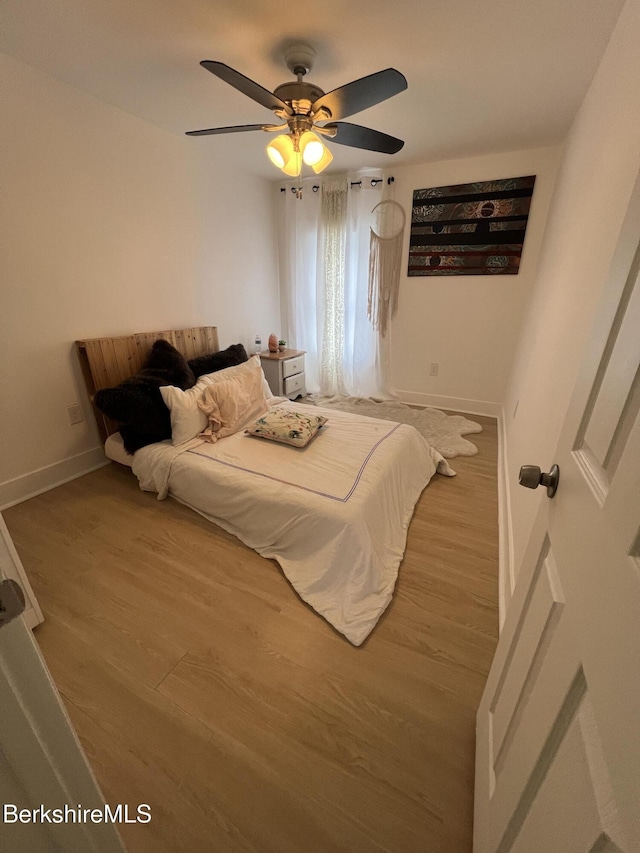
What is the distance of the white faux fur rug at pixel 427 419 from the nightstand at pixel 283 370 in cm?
32

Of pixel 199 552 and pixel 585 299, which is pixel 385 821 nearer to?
pixel 199 552

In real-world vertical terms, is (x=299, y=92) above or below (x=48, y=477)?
above

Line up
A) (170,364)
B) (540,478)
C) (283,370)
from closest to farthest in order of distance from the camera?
(540,478)
(170,364)
(283,370)

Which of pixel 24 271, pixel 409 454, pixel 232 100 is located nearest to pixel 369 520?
pixel 409 454

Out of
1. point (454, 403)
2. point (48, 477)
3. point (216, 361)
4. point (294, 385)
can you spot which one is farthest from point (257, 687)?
point (454, 403)

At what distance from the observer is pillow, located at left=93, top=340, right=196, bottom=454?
2195 millimetres

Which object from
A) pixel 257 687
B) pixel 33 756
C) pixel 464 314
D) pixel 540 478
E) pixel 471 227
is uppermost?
pixel 471 227

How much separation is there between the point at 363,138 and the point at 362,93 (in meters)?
0.43

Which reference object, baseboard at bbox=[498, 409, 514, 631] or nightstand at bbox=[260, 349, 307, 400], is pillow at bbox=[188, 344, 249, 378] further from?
baseboard at bbox=[498, 409, 514, 631]

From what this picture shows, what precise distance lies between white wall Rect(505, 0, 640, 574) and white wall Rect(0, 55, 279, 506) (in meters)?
2.78

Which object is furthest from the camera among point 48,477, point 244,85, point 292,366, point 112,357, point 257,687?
point 292,366

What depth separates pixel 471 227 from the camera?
3.33 m

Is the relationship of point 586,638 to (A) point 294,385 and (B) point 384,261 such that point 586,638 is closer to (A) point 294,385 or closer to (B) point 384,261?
(A) point 294,385

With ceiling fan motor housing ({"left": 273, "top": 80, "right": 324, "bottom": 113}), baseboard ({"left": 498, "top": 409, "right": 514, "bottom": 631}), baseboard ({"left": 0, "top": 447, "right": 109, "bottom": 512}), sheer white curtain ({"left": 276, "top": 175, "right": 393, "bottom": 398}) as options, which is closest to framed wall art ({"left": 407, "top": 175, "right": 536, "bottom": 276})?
sheer white curtain ({"left": 276, "top": 175, "right": 393, "bottom": 398})
